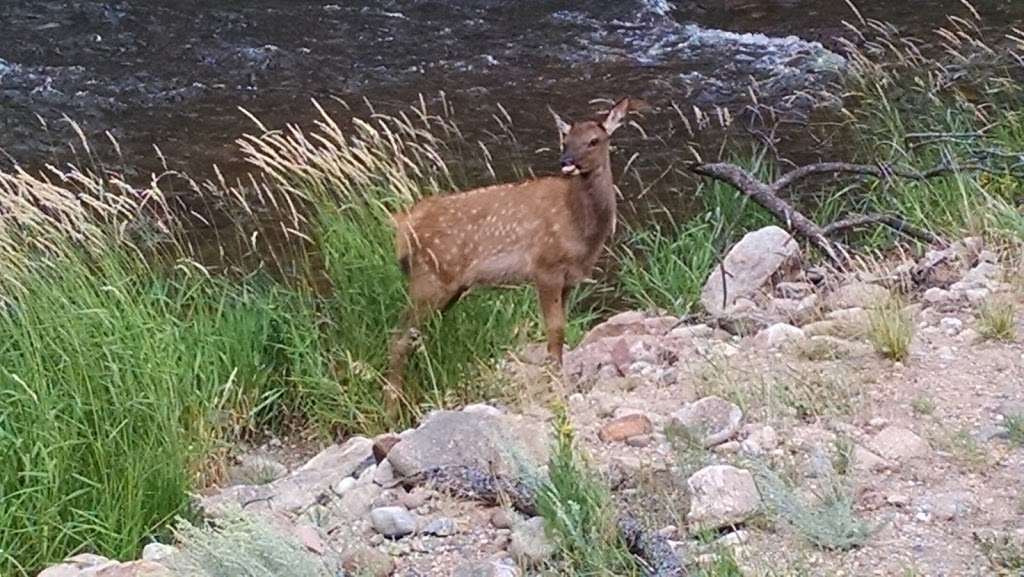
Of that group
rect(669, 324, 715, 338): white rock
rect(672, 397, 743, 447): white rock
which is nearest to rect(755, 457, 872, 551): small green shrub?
rect(672, 397, 743, 447): white rock

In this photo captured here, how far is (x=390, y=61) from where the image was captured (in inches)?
600

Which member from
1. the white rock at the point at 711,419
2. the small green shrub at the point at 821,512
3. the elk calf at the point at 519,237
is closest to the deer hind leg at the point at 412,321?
the elk calf at the point at 519,237

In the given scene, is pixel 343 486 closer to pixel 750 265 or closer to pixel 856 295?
pixel 856 295

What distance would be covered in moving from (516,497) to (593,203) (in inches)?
110

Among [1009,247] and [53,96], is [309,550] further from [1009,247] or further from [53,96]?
[53,96]

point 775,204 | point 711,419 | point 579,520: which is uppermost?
point 579,520

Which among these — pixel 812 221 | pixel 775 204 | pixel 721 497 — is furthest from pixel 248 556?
pixel 812 221

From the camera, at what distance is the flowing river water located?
1311cm

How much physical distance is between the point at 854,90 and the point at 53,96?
638 centimetres

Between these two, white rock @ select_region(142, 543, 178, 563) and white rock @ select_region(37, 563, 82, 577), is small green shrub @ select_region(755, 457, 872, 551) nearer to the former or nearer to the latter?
white rock @ select_region(142, 543, 178, 563)

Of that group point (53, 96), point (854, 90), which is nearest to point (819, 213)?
point (854, 90)

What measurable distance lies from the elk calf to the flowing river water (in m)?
3.22

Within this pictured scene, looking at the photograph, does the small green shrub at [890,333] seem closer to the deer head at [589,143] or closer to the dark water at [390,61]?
the deer head at [589,143]

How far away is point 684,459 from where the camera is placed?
5.55 meters
